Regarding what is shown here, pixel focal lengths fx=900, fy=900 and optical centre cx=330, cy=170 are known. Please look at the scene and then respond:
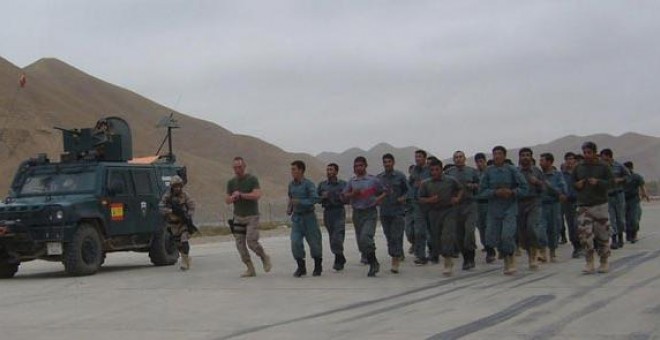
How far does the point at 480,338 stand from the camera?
7504mm

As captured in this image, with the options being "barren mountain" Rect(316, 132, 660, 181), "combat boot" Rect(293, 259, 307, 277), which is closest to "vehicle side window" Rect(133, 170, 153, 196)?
"combat boot" Rect(293, 259, 307, 277)

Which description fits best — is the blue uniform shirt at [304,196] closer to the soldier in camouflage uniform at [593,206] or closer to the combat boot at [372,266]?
the combat boot at [372,266]

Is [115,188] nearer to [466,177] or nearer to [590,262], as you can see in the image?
[466,177]

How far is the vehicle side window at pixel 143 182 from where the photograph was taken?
1636cm

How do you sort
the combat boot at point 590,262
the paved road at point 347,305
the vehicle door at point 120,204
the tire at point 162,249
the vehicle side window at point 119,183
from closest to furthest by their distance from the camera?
1. the paved road at point 347,305
2. the combat boot at point 590,262
3. the vehicle door at point 120,204
4. the vehicle side window at point 119,183
5. the tire at point 162,249

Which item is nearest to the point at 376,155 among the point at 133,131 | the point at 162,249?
the point at 133,131

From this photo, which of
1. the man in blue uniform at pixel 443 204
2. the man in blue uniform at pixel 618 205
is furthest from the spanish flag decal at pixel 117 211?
the man in blue uniform at pixel 618 205

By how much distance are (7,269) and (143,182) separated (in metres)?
2.86

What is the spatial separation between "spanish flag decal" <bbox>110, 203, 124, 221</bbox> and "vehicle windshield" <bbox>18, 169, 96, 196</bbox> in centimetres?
51

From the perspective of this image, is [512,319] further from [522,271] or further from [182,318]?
[522,271]

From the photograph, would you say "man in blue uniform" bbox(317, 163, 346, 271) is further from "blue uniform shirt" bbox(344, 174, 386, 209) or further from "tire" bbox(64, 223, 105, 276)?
"tire" bbox(64, 223, 105, 276)

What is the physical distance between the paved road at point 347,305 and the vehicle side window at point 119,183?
1.71 meters

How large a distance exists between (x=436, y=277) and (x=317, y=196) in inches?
89.7

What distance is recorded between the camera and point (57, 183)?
15562mm
